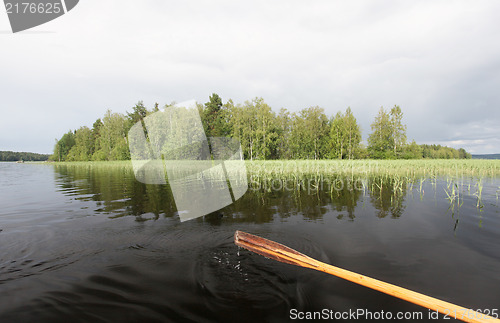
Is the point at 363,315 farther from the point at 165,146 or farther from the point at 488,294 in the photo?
the point at 165,146

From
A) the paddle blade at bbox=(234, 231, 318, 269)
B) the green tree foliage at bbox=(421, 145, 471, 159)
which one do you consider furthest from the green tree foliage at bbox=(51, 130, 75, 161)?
the green tree foliage at bbox=(421, 145, 471, 159)

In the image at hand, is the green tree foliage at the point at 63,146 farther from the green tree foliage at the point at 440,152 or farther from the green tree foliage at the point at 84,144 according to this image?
the green tree foliage at the point at 440,152

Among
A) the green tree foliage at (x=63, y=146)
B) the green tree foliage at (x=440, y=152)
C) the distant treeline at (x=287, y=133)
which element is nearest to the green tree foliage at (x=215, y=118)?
the distant treeline at (x=287, y=133)

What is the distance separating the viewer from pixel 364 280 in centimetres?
342

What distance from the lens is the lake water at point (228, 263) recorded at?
361cm

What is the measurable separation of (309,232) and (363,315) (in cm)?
343

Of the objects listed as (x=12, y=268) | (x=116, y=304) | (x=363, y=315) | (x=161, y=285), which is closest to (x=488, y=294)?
(x=363, y=315)

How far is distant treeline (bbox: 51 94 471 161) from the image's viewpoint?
5172 cm

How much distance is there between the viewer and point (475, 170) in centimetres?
2338

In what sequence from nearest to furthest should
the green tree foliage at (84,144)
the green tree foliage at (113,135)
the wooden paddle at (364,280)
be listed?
the wooden paddle at (364,280), the green tree foliage at (113,135), the green tree foliage at (84,144)

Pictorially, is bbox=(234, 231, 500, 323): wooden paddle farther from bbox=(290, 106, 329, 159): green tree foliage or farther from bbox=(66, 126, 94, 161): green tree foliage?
bbox=(66, 126, 94, 161): green tree foliage

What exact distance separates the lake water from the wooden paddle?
0.42 meters

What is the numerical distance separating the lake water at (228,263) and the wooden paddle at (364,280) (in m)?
0.42

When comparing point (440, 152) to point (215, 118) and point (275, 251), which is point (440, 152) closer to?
point (215, 118)
